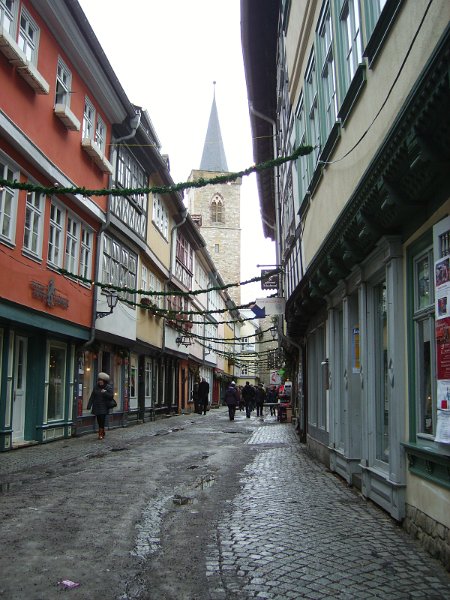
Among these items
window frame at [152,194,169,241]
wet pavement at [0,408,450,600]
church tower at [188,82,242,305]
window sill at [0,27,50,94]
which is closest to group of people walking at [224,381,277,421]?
window frame at [152,194,169,241]

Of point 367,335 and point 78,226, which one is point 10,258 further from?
point 367,335

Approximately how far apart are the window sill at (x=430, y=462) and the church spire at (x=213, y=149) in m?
76.2

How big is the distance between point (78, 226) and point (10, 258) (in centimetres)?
455

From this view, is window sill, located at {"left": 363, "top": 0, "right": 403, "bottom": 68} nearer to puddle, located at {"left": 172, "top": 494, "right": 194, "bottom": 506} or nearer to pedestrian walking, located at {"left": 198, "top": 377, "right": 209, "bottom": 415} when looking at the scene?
puddle, located at {"left": 172, "top": 494, "right": 194, "bottom": 506}

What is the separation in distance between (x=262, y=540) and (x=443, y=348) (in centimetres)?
238

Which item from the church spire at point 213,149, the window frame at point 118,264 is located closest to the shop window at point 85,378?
the window frame at point 118,264

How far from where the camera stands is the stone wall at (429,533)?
16.1 feet

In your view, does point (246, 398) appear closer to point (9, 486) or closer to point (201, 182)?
point (201, 182)

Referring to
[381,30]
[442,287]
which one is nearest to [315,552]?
[442,287]

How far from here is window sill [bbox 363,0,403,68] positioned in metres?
5.72

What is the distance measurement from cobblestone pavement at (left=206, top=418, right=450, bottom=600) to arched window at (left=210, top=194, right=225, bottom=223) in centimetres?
7026

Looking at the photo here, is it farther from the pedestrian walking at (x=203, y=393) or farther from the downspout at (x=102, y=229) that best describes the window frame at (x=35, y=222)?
the pedestrian walking at (x=203, y=393)

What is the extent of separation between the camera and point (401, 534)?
19.4ft

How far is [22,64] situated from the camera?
474 inches
